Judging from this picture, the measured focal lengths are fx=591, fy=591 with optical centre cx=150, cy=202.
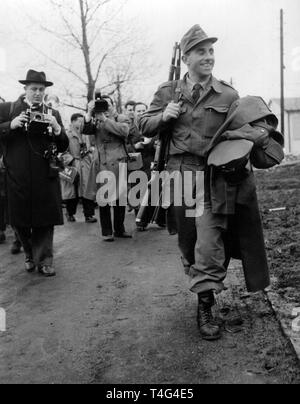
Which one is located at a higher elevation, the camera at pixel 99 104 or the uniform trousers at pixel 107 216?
the camera at pixel 99 104

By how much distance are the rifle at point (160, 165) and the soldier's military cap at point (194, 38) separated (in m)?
0.63

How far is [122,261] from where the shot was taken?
6.96m

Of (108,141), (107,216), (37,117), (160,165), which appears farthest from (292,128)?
(160,165)

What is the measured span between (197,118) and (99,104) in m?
4.13

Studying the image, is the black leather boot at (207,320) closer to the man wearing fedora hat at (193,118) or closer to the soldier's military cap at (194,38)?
the man wearing fedora hat at (193,118)

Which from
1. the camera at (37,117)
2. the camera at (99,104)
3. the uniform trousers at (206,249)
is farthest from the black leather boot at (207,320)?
the camera at (99,104)

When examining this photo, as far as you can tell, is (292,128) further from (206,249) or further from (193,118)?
(206,249)

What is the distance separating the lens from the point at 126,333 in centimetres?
432

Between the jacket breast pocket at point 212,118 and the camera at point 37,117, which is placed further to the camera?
the camera at point 37,117

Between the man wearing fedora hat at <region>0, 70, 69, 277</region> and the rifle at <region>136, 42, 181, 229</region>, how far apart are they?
4.71ft

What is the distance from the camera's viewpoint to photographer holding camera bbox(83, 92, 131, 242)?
833 cm

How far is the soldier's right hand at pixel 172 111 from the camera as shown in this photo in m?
4.28

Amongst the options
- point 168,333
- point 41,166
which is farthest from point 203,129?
point 41,166
